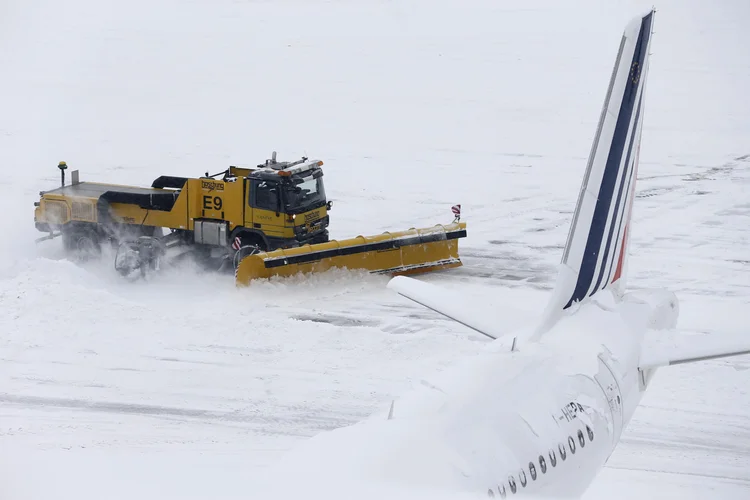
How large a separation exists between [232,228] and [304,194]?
151 centimetres

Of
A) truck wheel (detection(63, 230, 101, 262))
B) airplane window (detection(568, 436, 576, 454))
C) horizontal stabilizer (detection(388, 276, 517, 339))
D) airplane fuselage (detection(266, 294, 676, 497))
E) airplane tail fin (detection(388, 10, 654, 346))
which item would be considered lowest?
truck wheel (detection(63, 230, 101, 262))

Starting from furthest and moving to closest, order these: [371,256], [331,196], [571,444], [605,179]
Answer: [331,196], [371,256], [605,179], [571,444]

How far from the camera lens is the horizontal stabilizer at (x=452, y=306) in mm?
9211

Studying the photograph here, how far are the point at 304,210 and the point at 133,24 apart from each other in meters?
34.0

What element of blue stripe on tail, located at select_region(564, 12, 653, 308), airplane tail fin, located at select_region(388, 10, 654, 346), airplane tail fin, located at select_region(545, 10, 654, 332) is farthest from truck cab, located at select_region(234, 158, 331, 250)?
blue stripe on tail, located at select_region(564, 12, 653, 308)

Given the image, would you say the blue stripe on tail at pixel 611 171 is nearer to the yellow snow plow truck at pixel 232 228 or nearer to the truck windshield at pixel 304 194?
the yellow snow plow truck at pixel 232 228

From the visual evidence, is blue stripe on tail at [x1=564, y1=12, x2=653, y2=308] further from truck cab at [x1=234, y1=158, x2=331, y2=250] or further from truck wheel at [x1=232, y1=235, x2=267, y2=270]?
truck wheel at [x1=232, y1=235, x2=267, y2=270]

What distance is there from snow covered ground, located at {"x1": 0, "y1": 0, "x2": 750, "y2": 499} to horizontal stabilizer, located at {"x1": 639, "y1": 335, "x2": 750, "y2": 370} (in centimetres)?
165

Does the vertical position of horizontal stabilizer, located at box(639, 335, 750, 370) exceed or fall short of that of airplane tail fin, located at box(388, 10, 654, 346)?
it falls short

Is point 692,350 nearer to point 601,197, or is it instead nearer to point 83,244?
point 601,197

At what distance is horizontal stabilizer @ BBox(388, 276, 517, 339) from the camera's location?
9211 millimetres

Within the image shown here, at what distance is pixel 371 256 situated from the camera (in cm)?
1719

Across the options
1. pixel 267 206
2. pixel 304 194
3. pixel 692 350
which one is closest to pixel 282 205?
pixel 267 206

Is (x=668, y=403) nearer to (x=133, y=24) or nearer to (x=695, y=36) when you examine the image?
(x=695, y=36)
